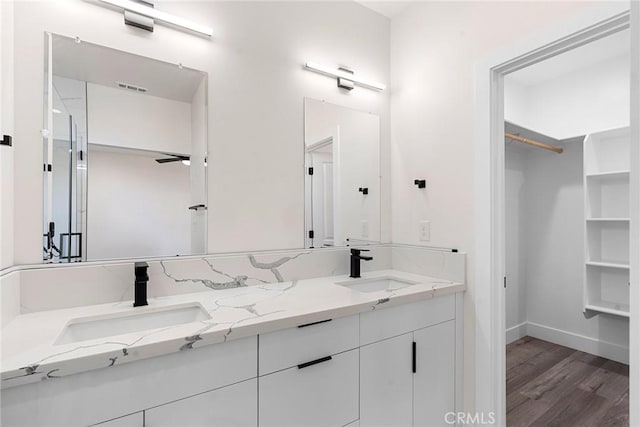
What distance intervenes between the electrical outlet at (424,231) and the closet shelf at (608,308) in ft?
5.54

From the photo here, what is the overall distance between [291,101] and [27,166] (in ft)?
3.98

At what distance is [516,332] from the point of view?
3066 millimetres

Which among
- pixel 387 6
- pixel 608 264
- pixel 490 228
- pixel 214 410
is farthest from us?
pixel 608 264

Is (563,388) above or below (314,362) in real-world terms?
below

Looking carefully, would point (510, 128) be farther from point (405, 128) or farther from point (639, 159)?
point (639, 159)

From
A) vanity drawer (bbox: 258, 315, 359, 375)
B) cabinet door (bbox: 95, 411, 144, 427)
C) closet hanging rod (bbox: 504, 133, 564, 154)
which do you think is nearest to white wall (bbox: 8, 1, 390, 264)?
vanity drawer (bbox: 258, 315, 359, 375)

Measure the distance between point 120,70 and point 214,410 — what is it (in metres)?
1.41

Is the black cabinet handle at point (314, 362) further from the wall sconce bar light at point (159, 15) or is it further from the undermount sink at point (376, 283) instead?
the wall sconce bar light at point (159, 15)

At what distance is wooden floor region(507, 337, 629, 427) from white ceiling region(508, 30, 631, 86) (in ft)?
7.73

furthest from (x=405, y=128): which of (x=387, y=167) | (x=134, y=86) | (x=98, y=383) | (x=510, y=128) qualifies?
(x=98, y=383)

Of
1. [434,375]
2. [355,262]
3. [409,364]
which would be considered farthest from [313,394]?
[355,262]

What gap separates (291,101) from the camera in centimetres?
184

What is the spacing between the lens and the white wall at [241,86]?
4.04 feet

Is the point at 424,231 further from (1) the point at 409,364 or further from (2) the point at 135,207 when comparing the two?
(2) the point at 135,207
